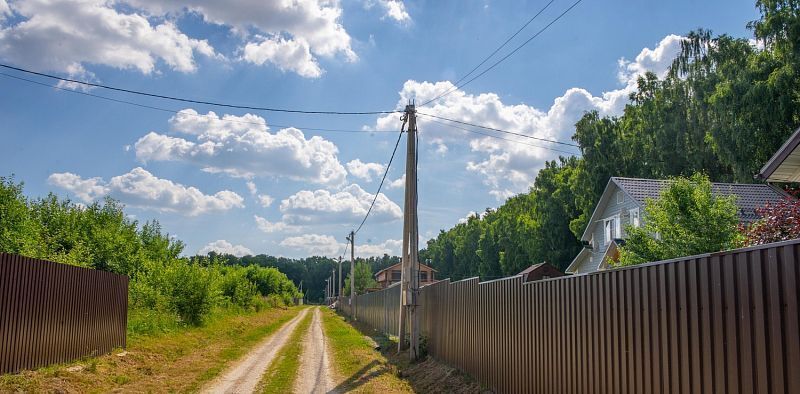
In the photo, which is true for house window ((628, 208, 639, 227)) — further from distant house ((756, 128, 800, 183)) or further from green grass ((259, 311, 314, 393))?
green grass ((259, 311, 314, 393))

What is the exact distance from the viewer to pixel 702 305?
15.4ft

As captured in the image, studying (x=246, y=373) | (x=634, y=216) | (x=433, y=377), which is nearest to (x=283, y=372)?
(x=246, y=373)

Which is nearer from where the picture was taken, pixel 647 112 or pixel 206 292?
pixel 206 292

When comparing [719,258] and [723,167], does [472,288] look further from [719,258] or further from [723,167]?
[723,167]

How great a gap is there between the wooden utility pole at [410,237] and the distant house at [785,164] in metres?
8.08

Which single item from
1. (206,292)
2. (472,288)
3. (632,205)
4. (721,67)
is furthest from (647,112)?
(472,288)

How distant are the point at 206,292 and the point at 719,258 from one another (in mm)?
23601

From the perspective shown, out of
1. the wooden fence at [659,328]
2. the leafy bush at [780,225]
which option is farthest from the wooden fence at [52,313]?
the leafy bush at [780,225]

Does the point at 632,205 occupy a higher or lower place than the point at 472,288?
higher

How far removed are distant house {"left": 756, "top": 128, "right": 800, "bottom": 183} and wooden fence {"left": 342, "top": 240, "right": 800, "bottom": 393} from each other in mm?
5872

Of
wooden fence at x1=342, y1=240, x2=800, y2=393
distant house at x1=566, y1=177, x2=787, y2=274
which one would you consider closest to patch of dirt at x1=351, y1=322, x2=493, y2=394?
wooden fence at x1=342, y1=240, x2=800, y2=393

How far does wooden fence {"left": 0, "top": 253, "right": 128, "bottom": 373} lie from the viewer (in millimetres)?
9820

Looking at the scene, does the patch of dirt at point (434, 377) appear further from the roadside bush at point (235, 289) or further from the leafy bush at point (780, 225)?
the roadside bush at point (235, 289)

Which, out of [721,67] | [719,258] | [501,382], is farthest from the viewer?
[721,67]
